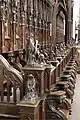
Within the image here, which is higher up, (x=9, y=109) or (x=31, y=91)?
(x=31, y=91)

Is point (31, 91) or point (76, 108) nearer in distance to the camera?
point (31, 91)

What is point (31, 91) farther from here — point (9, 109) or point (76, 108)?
point (76, 108)

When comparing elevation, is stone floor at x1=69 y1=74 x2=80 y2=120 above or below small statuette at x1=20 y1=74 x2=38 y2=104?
below

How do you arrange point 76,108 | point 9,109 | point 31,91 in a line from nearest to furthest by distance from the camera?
point 31,91 < point 9,109 < point 76,108

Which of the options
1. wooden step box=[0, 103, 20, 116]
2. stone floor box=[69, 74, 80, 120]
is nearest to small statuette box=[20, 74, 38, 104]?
wooden step box=[0, 103, 20, 116]

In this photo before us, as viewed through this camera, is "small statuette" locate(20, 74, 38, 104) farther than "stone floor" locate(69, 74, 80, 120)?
No

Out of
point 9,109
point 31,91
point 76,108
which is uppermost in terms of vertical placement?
point 31,91

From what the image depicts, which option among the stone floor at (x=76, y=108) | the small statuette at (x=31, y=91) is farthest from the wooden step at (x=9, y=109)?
the stone floor at (x=76, y=108)

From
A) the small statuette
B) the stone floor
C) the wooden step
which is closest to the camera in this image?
the small statuette

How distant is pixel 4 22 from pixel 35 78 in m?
1.79

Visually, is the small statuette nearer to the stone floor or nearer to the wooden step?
the wooden step

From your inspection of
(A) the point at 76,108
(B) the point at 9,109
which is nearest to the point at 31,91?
(B) the point at 9,109

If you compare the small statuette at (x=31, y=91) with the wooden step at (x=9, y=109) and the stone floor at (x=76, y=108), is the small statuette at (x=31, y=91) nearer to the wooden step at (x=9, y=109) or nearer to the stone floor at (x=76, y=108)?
the wooden step at (x=9, y=109)

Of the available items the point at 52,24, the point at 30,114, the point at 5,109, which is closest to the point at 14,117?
the point at 5,109
